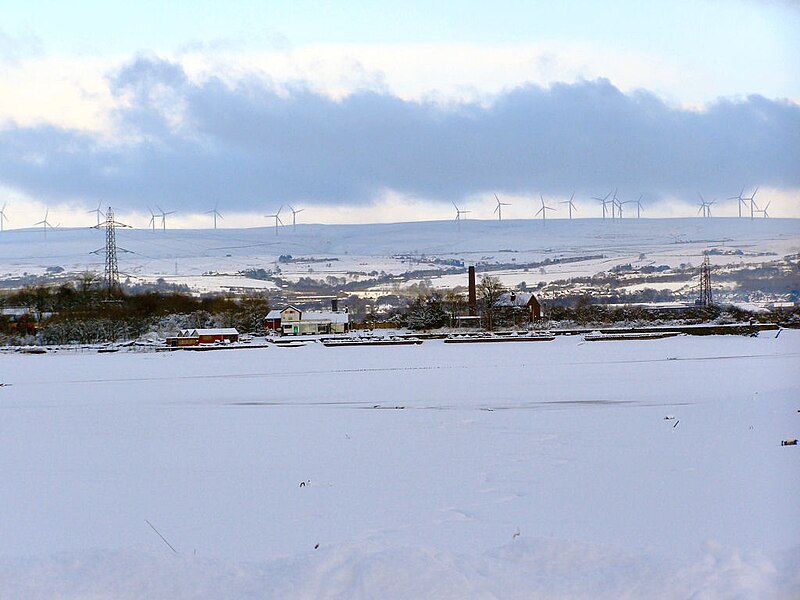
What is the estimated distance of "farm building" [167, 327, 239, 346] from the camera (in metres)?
54.2

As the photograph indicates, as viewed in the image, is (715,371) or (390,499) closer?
(390,499)

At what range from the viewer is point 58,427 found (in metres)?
14.9

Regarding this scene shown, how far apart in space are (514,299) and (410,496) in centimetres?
6608

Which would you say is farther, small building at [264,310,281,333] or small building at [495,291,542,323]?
small building at [264,310,281,333]

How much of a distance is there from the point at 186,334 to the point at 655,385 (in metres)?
41.7

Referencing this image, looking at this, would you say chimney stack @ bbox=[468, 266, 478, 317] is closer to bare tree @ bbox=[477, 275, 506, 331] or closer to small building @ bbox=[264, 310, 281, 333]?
bare tree @ bbox=[477, 275, 506, 331]

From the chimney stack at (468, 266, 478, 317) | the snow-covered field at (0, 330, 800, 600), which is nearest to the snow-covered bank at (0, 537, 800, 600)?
the snow-covered field at (0, 330, 800, 600)

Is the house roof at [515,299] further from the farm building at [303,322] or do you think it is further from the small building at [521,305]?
the farm building at [303,322]

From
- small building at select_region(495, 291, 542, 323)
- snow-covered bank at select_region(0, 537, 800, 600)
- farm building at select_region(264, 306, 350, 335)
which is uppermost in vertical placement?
snow-covered bank at select_region(0, 537, 800, 600)

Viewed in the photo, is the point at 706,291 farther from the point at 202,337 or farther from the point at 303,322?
the point at 202,337

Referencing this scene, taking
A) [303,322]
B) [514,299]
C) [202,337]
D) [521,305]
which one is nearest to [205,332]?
[202,337]

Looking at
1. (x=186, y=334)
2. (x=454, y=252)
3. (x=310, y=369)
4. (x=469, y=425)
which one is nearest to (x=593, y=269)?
(x=454, y=252)

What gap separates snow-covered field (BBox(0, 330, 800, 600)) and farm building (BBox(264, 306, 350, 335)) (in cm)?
5132

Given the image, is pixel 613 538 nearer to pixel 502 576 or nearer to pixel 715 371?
pixel 502 576
